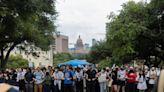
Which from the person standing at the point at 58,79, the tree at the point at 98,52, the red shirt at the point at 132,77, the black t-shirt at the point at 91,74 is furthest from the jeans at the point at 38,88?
the tree at the point at 98,52

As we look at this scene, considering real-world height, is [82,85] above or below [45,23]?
below

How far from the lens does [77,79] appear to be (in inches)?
1019

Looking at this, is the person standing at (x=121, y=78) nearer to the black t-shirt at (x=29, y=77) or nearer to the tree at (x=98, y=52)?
the black t-shirt at (x=29, y=77)

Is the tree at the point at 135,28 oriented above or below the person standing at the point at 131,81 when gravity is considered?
above

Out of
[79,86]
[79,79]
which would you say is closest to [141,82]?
[79,79]

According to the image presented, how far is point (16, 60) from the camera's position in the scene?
4796 inches

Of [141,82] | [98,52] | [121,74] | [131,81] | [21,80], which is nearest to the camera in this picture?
[141,82]

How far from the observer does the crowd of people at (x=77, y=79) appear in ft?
79.9

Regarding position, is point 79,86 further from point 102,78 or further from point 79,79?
point 102,78

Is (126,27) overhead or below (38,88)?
overhead

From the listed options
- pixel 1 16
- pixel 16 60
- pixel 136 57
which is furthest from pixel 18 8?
pixel 16 60

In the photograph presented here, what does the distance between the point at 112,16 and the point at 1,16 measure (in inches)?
1220

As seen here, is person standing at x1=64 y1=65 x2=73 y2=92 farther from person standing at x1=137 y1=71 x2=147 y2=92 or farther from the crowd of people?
person standing at x1=137 y1=71 x2=147 y2=92

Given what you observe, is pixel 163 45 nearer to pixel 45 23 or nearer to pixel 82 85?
pixel 45 23
